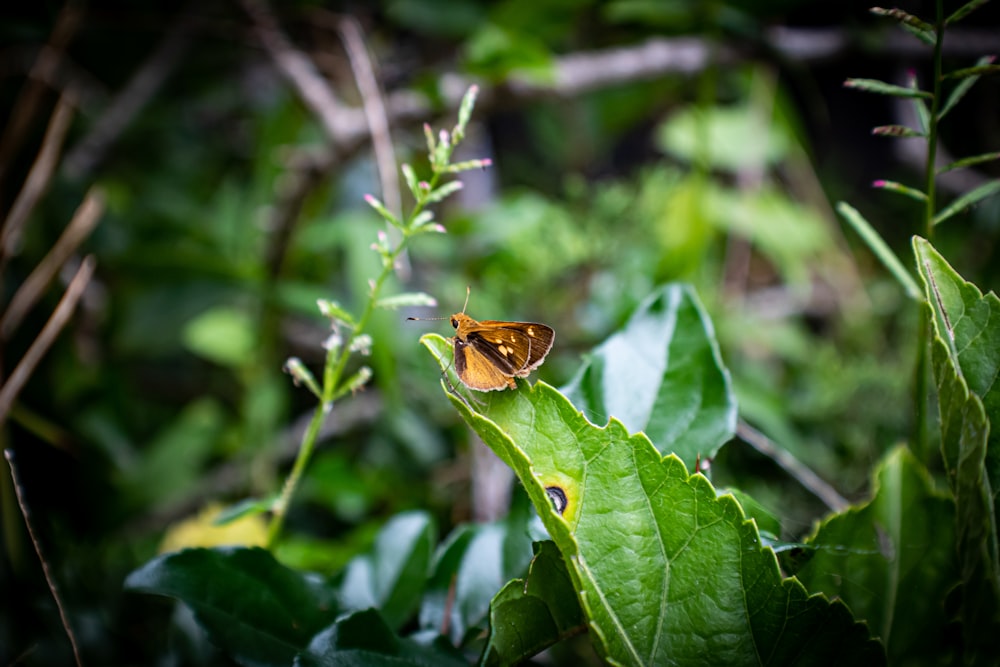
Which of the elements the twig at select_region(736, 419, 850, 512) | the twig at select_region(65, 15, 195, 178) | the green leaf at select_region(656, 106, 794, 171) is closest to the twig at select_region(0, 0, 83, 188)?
the twig at select_region(65, 15, 195, 178)

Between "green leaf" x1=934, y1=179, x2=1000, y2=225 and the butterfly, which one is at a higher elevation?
"green leaf" x1=934, y1=179, x2=1000, y2=225

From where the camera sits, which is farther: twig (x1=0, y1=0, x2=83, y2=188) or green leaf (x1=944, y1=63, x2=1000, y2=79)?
twig (x1=0, y1=0, x2=83, y2=188)

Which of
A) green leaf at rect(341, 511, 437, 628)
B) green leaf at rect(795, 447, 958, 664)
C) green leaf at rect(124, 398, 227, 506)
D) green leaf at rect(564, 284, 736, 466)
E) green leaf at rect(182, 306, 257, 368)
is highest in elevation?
green leaf at rect(564, 284, 736, 466)

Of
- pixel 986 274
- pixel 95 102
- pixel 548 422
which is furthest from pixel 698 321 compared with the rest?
pixel 95 102

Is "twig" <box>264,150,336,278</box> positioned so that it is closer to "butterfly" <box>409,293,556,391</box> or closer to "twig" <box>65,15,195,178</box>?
"twig" <box>65,15,195,178</box>

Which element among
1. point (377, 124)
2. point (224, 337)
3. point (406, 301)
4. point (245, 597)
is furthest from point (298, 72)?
point (245, 597)

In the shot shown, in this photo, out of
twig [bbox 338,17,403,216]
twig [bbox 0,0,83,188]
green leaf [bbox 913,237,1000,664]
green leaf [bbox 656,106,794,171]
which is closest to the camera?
green leaf [bbox 913,237,1000,664]
